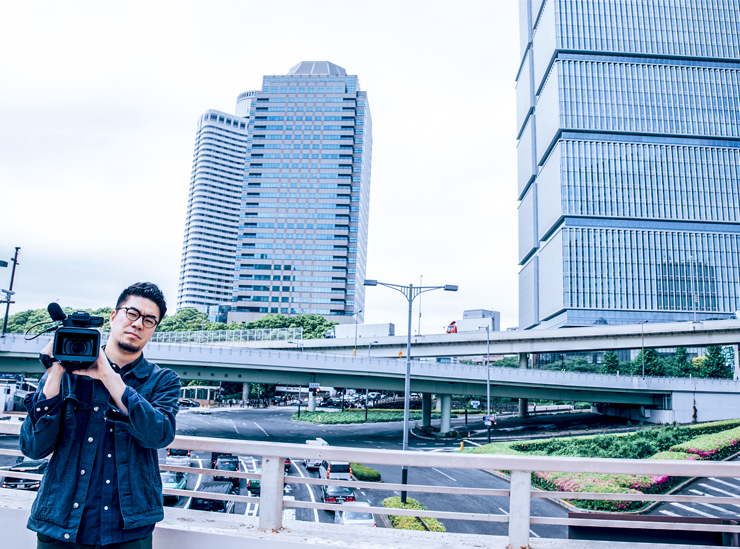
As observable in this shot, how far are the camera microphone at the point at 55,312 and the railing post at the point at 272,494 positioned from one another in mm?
2078

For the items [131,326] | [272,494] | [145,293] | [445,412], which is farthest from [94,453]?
[445,412]

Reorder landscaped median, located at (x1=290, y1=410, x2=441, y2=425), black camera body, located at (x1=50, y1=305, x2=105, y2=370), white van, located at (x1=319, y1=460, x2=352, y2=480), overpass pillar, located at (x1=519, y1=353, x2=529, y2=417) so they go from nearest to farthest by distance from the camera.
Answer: black camera body, located at (x1=50, y1=305, x2=105, y2=370) → white van, located at (x1=319, y1=460, x2=352, y2=480) → landscaped median, located at (x1=290, y1=410, x2=441, y2=425) → overpass pillar, located at (x1=519, y1=353, x2=529, y2=417)

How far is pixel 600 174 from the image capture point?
9981cm

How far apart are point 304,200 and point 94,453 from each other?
13586 cm

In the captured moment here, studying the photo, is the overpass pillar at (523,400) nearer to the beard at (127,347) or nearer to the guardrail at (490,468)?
the guardrail at (490,468)

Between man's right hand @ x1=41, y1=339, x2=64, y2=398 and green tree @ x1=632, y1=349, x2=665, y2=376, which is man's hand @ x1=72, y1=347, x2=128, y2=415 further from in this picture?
green tree @ x1=632, y1=349, x2=665, y2=376

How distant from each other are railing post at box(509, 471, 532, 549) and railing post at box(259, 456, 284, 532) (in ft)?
6.07

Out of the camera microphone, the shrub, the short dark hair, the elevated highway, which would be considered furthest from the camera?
the elevated highway

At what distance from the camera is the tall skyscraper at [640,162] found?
96125 millimetres

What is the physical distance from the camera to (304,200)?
445 ft

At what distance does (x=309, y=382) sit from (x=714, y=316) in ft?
300

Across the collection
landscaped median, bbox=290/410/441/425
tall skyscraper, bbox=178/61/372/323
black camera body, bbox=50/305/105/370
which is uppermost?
tall skyscraper, bbox=178/61/372/323

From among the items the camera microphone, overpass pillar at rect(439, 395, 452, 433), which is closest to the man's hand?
the camera microphone

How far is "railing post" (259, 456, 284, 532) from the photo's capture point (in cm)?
395
